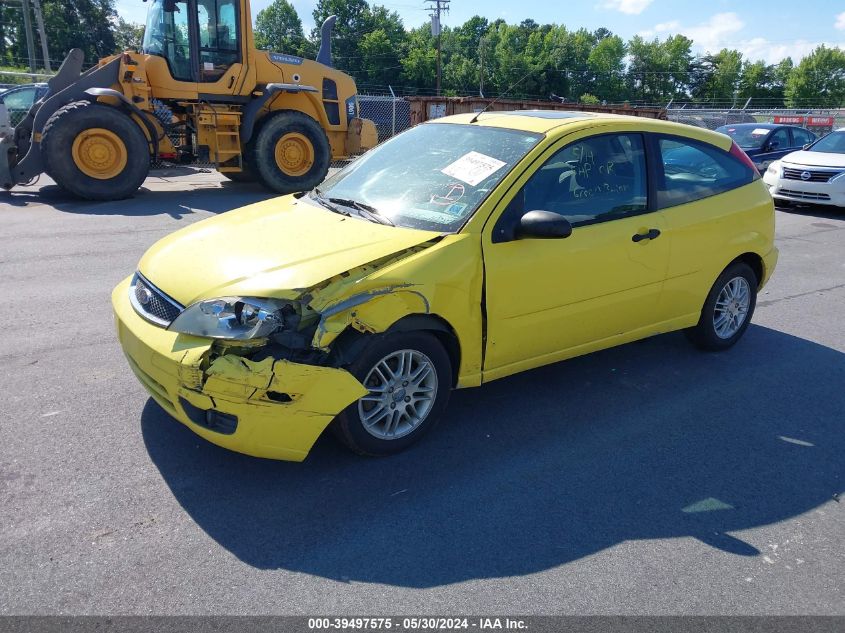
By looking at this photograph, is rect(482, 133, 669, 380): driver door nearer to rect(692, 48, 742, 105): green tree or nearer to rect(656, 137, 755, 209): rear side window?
rect(656, 137, 755, 209): rear side window

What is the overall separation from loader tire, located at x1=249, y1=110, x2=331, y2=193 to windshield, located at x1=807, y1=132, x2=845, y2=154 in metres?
9.46

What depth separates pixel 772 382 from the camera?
15.6 ft

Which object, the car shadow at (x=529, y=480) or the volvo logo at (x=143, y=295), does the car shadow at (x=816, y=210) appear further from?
the volvo logo at (x=143, y=295)

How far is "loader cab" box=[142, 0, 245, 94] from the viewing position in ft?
37.2

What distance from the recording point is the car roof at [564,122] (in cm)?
411

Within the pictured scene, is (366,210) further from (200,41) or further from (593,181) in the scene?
(200,41)

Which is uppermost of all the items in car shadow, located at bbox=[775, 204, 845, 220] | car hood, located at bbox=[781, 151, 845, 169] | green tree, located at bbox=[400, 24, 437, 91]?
green tree, located at bbox=[400, 24, 437, 91]

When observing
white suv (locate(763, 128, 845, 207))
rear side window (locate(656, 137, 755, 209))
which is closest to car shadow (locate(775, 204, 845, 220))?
white suv (locate(763, 128, 845, 207))

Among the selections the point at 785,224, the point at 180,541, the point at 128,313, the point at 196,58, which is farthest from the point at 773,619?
the point at 196,58

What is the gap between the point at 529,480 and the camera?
340cm

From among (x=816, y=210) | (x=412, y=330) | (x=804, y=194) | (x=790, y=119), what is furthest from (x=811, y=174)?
(x=790, y=119)

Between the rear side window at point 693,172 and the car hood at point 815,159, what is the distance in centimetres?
871

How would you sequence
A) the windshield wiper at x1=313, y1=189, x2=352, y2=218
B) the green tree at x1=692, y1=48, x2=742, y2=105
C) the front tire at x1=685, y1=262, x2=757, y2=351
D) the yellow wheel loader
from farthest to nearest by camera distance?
the green tree at x1=692, y1=48, x2=742, y2=105, the yellow wheel loader, the front tire at x1=685, y1=262, x2=757, y2=351, the windshield wiper at x1=313, y1=189, x2=352, y2=218

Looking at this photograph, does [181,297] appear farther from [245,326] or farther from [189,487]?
[189,487]
